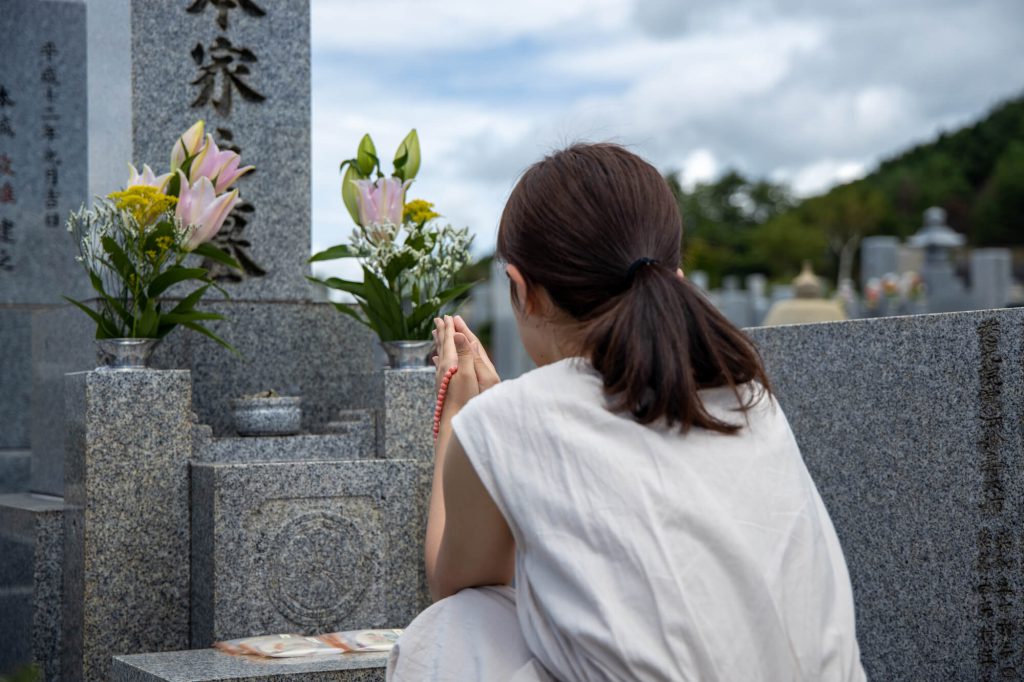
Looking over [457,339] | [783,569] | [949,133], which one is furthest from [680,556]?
[949,133]

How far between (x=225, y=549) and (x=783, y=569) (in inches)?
92.2

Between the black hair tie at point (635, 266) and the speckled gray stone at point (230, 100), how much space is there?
324 cm

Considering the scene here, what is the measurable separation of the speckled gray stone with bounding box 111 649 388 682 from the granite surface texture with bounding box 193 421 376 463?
91 centimetres

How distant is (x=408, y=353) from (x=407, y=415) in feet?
0.81

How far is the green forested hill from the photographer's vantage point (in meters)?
48.6

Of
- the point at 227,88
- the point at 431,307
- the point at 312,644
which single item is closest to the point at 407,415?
the point at 431,307

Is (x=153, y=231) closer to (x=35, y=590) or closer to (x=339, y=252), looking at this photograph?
(x=339, y=252)

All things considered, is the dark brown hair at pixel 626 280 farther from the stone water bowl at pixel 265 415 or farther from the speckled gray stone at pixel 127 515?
the stone water bowl at pixel 265 415

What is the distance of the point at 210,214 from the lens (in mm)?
4039

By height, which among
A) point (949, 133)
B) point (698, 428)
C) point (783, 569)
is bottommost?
point (783, 569)

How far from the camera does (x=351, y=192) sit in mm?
4430

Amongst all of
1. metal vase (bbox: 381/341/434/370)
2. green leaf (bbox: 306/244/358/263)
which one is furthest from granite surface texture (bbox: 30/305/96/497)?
metal vase (bbox: 381/341/434/370)

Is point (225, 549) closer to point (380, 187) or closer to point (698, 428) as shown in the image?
point (380, 187)

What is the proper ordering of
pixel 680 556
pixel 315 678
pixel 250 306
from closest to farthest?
pixel 680 556, pixel 315 678, pixel 250 306
